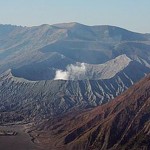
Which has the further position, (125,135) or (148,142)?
(125,135)

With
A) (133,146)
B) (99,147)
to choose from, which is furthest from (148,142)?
(99,147)

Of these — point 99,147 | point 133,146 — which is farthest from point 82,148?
point 133,146

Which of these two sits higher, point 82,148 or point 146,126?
point 146,126

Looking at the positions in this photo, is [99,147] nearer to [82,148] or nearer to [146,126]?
[82,148]

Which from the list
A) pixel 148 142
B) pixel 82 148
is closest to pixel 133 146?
pixel 148 142

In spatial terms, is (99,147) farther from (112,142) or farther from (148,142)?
(148,142)

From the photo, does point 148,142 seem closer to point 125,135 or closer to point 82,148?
point 125,135

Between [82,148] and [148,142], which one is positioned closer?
[148,142]

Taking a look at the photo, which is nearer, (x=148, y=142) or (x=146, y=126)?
(x=148, y=142)
